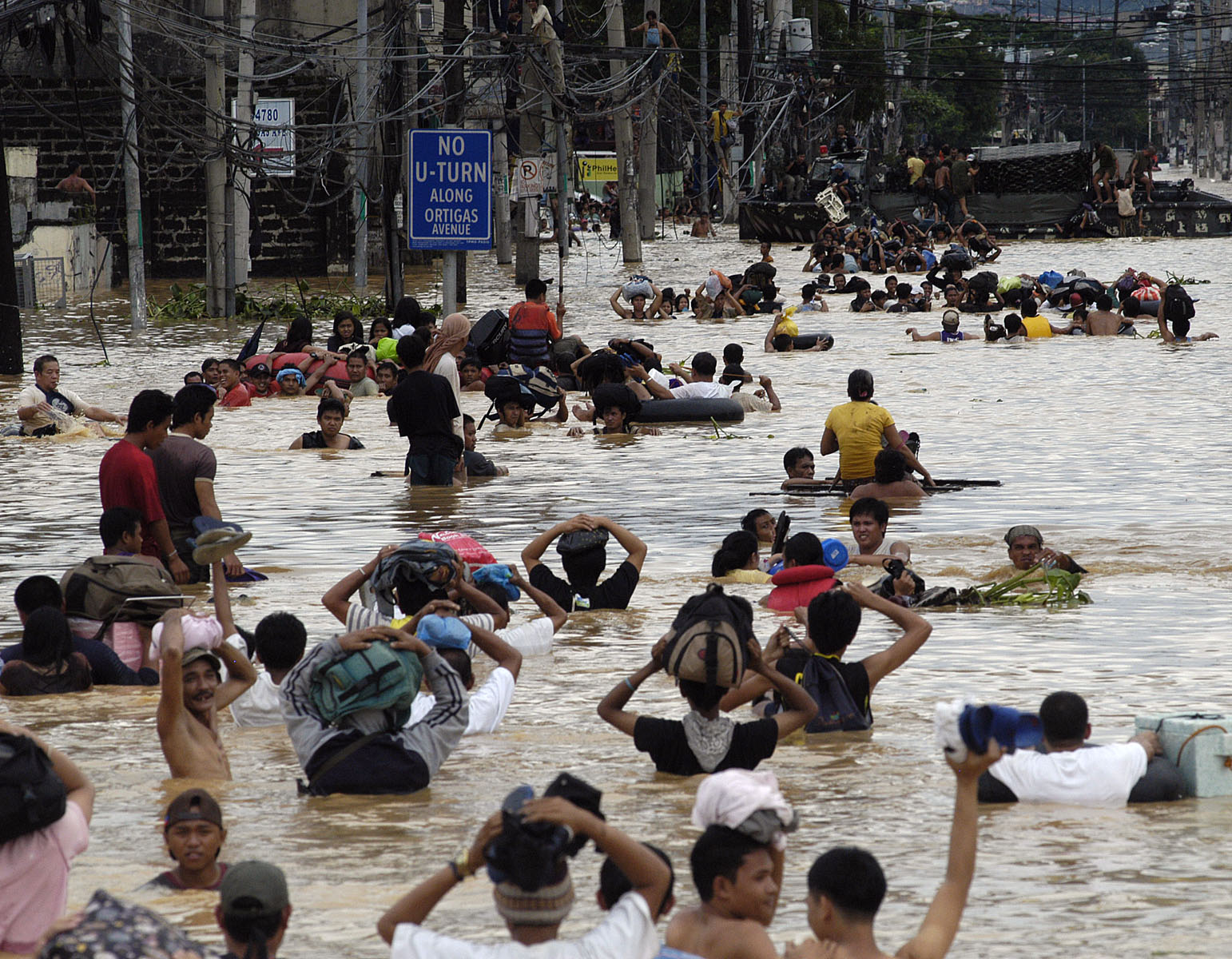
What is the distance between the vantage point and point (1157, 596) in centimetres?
1112

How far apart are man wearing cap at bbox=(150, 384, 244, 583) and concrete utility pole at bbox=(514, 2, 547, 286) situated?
64.0 feet

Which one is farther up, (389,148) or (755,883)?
(389,148)

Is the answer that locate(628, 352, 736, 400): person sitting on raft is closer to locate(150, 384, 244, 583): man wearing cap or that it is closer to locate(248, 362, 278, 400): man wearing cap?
locate(248, 362, 278, 400): man wearing cap

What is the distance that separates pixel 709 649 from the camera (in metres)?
6.58

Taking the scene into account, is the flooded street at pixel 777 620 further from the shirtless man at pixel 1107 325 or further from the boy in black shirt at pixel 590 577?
the shirtless man at pixel 1107 325

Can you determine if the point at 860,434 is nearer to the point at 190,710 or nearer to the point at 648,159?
the point at 190,710

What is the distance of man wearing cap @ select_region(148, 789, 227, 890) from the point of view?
5742 mm

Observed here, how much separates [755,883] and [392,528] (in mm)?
9355

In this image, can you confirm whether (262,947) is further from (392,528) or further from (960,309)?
(960,309)

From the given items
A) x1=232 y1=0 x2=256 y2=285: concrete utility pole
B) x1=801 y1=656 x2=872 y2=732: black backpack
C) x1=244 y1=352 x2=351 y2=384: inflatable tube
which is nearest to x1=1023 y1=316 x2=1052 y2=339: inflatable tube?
x1=244 y1=352 x2=351 y2=384: inflatable tube

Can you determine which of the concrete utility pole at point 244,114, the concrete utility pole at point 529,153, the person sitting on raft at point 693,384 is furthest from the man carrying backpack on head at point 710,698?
the concrete utility pole at point 244,114

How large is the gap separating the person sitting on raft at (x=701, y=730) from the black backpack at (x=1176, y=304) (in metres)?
21.7

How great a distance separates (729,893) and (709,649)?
2.06m

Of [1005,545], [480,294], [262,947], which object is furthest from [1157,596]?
[480,294]
